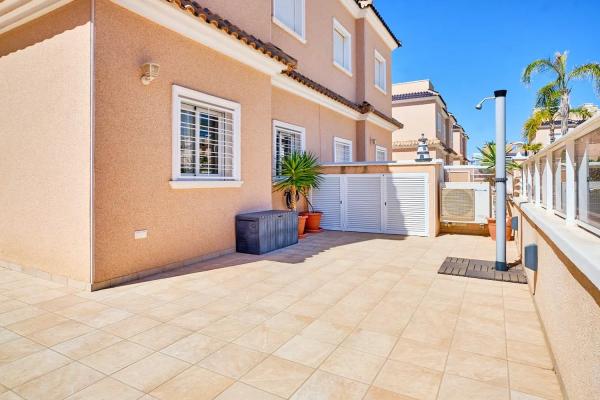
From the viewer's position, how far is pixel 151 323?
4129 mm

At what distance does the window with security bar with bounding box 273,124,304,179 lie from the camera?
10516 millimetres

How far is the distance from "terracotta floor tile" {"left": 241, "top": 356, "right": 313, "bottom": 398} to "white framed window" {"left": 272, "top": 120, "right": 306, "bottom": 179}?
7.35 m

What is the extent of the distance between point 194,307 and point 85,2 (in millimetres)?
4756

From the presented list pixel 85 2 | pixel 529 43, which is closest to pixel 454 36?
pixel 529 43

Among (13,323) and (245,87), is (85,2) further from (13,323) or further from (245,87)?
(13,323)

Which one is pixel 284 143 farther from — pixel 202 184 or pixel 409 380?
pixel 409 380

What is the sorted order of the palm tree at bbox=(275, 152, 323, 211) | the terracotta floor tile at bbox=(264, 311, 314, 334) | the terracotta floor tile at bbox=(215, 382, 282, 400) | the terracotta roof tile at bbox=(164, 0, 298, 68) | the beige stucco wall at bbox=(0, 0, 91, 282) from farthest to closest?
1. the palm tree at bbox=(275, 152, 323, 211)
2. the terracotta roof tile at bbox=(164, 0, 298, 68)
3. the beige stucco wall at bbox=(0, 0, 91, 282)
4. the terracotta floor tile at bbox=(264, 311, 314, 334)
5. the terracotta floor tile at bbox=(215, 382, 282, 400)

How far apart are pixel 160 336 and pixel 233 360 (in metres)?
1.01

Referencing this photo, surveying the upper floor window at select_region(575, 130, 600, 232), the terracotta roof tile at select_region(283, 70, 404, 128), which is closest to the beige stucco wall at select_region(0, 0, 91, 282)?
the terracotta roof tile at select_region(283, 70, 404, 128)

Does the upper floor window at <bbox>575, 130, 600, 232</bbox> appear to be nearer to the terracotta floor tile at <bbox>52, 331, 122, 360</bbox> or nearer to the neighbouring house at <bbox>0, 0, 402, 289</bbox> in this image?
the terracotta floor tile at <bbox>52, 331, 122, 360</bbox>

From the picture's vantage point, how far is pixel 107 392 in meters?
2.78

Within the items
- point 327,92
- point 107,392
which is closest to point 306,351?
point 107,392

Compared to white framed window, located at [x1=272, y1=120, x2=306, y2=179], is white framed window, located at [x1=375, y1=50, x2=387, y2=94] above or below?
above

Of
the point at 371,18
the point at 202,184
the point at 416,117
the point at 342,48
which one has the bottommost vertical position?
the point at 202,184
